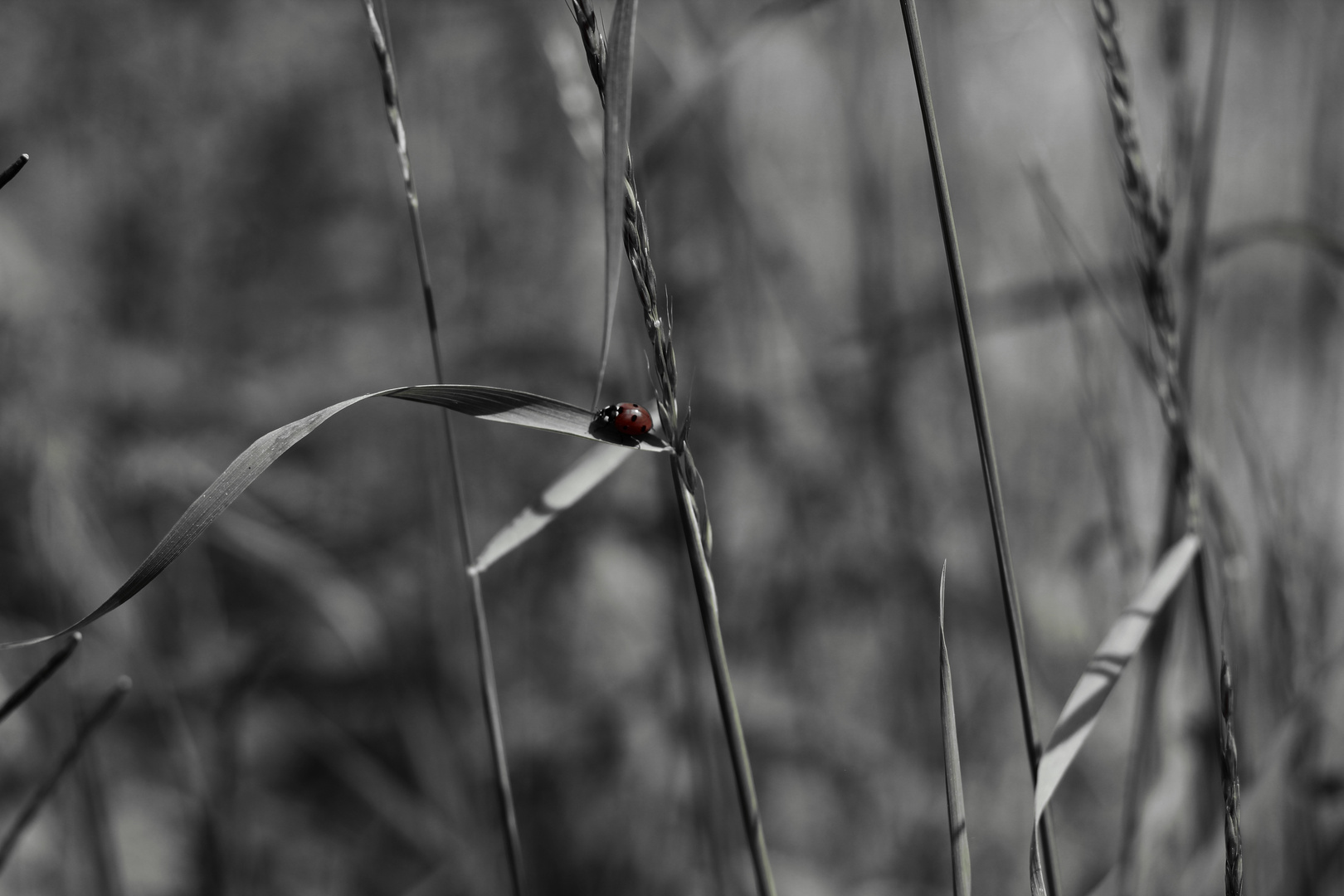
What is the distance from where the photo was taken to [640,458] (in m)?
1.03

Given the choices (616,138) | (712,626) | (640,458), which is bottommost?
(640,458)

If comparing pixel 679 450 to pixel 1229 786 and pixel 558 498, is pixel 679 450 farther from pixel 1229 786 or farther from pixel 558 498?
pixel 1229 786

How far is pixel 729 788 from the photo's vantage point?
2.13ft

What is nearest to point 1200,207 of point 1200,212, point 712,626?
point 1200,212

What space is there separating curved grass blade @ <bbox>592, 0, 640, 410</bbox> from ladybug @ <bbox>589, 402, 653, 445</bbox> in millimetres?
41

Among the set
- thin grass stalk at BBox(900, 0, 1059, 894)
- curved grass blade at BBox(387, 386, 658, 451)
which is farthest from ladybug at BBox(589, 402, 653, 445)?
thin grass stalk at BBox(900, 0, 1059, 894)

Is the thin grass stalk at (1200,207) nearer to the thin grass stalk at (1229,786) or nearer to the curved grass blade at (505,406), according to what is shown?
the thin grass stalk at (1229,786)

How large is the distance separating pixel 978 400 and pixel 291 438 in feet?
0.72

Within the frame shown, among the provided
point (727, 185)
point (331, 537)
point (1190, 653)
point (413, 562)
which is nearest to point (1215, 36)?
point (727, 185)

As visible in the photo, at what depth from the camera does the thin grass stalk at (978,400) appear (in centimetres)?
26

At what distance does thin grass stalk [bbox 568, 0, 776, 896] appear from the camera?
0.24m

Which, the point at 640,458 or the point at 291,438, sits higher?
the point at 291,438

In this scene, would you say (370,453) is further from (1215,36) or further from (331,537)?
(1215,36)

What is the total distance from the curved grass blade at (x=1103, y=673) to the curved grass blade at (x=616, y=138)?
21cm
